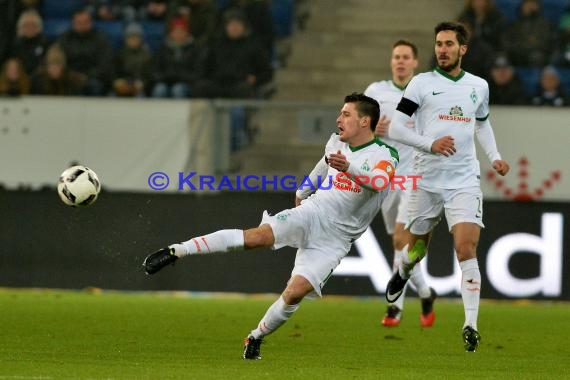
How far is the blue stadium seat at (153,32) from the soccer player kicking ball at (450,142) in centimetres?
888

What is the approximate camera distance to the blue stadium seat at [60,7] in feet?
61.0

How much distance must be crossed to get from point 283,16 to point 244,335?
9.02m

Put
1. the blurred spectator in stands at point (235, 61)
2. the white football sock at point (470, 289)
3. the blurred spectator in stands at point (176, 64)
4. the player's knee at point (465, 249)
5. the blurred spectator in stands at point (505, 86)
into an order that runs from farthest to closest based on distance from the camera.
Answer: the blurred spectator in stands at point (235, 61) → the blurred spectator in stands at point (176, 64) → the blurred spectator in stands at point (505, 86) → the player's knee at point (465, 249) → the white football sock at point (470, 289)

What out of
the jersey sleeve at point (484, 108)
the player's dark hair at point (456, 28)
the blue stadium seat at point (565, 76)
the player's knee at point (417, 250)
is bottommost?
the player's knee at point (417, 250)

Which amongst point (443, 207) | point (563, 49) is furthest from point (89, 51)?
point (443, 207)

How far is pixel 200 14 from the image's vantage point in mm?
17719

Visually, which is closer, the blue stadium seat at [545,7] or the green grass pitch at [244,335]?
the green grass pitch at [244,335]

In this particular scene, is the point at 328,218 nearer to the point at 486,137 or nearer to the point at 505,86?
the point at 486,137

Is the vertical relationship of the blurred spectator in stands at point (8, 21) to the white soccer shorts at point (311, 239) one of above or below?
above

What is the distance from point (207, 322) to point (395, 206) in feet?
6.46

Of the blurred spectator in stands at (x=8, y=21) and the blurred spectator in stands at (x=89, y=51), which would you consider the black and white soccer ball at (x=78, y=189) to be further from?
the blurred spectator in stands at (x=8, y=21)

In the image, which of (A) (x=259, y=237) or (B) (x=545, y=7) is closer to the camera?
(A) (x=259, y=237)

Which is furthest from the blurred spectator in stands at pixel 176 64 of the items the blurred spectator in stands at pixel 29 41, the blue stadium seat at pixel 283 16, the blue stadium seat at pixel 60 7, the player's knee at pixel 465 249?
the player's knee at pixel 465 249

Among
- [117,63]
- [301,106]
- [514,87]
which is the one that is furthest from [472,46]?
[117,63]
